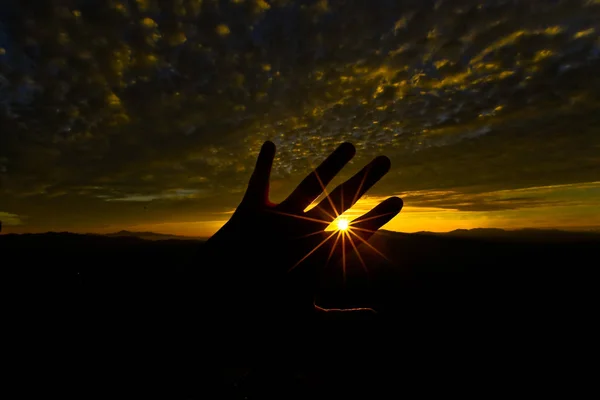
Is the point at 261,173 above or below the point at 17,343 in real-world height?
above

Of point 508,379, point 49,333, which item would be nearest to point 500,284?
point 508,379

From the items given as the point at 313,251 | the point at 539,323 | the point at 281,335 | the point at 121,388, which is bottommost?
the point at 539,323

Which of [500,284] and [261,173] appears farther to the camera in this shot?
[500,284]

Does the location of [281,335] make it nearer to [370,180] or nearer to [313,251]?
[313,251]

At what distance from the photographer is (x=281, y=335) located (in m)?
2.24

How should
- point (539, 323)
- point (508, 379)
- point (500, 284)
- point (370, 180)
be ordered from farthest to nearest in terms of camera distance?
point (500, 284), point (539, 323), point (508, 379), point (370, 180)

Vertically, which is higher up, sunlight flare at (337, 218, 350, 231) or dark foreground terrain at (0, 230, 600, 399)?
sunlight flare at (337, 218, 350, 231)

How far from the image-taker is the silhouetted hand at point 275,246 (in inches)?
82.5

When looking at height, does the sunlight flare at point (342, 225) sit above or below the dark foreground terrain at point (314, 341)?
above

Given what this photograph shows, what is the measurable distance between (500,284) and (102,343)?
1204 inches

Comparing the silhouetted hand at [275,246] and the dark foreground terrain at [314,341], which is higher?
the silhouetted hand at [275,246]

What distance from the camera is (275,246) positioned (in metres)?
2.21

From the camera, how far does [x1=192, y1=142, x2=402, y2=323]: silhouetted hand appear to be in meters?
2.10

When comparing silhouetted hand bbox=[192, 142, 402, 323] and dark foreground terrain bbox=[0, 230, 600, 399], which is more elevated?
silhouetted hand bbox=[192, 142, 402, 323]
